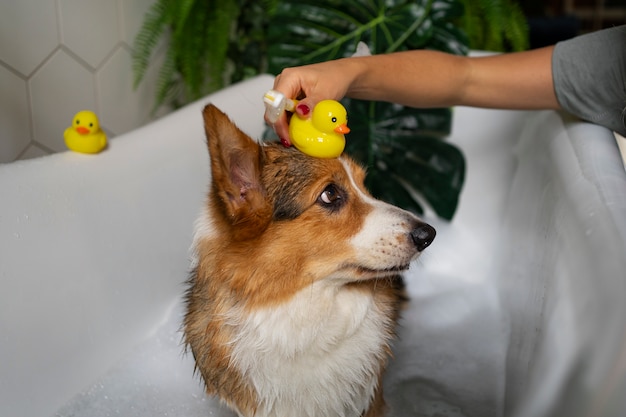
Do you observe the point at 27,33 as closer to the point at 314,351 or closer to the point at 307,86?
the point at 307,86

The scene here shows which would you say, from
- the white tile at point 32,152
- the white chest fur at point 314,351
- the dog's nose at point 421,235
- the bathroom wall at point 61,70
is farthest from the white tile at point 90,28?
the dog's nose at point 421,235

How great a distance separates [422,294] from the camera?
2539 mm

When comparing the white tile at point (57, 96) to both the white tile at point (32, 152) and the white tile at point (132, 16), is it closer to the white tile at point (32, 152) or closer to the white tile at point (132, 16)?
the white tile at point (32, 152)

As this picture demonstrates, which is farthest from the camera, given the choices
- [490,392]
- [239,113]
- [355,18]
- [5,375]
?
[355,18]

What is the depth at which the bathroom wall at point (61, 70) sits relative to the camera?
2.11 m

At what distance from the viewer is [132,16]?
2732 mm

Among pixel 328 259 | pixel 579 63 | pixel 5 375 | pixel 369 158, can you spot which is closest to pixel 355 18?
pixel 369 158

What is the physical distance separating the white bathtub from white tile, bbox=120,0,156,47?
0.66 meters

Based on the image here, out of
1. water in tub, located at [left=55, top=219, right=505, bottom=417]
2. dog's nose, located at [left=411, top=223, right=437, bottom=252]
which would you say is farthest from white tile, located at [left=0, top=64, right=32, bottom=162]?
dog's nose, located at [left=411, top=223, right=437, bottom=252]

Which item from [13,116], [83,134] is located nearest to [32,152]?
[13,116]

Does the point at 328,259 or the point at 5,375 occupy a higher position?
the point at 328,259

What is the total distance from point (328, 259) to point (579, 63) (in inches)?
38.9

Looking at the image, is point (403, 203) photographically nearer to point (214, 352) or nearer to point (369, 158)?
point (369, 158)

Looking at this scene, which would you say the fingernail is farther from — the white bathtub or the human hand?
the white bathtub
